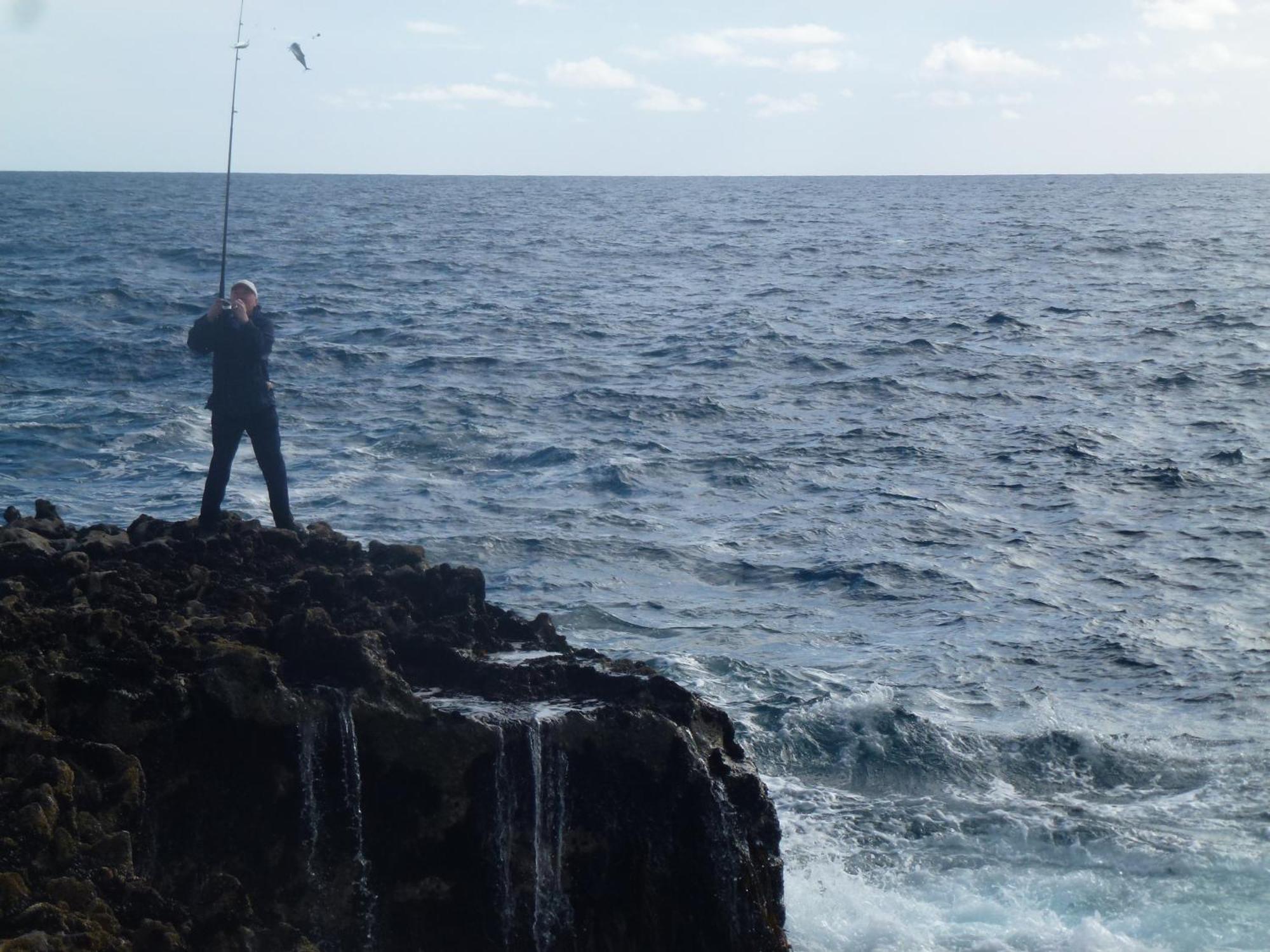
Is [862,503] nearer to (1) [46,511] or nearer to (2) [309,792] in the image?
(1) [46,511]

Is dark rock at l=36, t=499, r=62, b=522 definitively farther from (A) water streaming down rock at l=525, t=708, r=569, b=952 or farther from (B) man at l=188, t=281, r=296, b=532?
(A) water streaming down rock at l=525, t=708, r=569, b=952

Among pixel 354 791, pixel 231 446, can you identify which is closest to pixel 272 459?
pixel 231 446

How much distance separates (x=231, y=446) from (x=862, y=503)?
7.04 meters

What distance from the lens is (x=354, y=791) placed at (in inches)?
190

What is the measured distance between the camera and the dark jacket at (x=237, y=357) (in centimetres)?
712

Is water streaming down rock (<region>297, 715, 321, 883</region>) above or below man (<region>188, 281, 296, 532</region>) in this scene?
below

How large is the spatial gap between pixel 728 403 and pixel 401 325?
8.52m

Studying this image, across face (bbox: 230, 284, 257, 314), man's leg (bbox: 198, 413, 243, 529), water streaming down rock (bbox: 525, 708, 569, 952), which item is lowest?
water streaming down rock (bbox: 525, 708, 569, 952)

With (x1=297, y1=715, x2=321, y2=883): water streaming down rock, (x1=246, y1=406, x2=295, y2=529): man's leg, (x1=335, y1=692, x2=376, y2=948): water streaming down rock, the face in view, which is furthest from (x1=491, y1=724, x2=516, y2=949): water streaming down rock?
the face

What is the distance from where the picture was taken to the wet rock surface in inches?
170

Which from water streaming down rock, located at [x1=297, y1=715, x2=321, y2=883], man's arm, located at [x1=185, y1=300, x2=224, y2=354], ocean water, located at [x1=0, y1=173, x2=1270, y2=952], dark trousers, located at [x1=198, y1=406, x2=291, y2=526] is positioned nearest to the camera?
water streaming down rock, located at [x1=297, y1=715, x2=321, y2=883]

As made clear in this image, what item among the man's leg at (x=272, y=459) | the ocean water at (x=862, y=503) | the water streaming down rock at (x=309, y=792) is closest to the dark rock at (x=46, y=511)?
the man's leg at (x=272, y=459)

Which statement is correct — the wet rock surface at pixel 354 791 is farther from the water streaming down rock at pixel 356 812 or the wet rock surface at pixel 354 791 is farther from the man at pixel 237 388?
the man at pixel 237 388

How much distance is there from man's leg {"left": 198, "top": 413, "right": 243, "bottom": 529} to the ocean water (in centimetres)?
296
